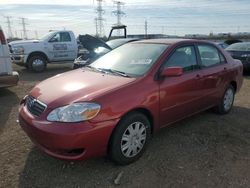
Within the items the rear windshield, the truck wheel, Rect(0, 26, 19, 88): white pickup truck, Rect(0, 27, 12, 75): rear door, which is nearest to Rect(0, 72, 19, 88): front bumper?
Rect(0, 26, 19, 88): white pickup truck

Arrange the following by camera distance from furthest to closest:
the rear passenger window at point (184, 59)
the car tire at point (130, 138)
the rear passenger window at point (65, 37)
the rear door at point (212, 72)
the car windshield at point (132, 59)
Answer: the rear passenger window at point (65, 37), the rear door at point (212, 72), the rear passenger window at point (184, 59), the car windshield at point (132, 59), the car tire at point (130, 138)

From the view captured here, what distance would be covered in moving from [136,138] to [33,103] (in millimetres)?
1403

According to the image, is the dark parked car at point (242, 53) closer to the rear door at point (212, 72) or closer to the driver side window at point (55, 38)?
the rear door at point (212, 72)

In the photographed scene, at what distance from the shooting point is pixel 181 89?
4.43 meters

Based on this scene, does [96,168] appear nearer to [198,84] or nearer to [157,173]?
[157,173]

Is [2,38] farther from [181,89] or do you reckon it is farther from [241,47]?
[241,47]

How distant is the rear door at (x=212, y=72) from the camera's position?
508 cm

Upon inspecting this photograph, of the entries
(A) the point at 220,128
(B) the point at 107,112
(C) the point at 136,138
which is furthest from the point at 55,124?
(A) the point at 220,128

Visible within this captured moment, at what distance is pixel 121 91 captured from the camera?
3.61 m

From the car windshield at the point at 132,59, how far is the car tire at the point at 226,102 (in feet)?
6.56

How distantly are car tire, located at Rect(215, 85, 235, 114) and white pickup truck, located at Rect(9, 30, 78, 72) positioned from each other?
9.01m

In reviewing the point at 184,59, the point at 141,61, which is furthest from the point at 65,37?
the point at 141,61

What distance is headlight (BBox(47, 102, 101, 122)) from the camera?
130 inches

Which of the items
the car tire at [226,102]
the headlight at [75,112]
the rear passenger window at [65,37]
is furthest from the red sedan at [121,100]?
the rear passenger window at [65,37]
